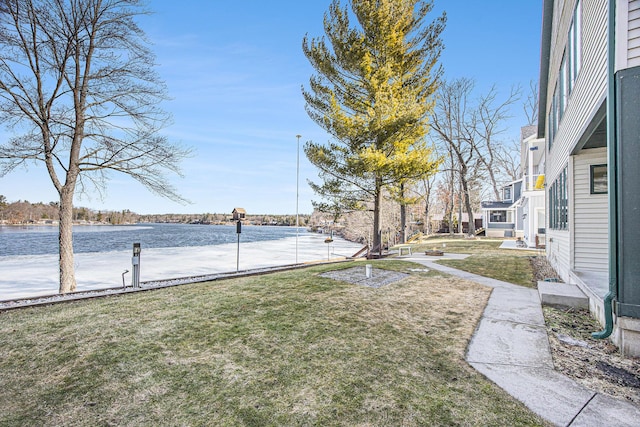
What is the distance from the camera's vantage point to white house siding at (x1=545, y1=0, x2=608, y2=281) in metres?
4.34

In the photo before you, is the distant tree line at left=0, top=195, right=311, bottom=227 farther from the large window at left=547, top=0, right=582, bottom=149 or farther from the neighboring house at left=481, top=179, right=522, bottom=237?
the neighboring house at left=481, top=179, right=522, bottom=237

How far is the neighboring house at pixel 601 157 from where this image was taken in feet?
10.9

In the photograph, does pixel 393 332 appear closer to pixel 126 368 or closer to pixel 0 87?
pixel 126 368

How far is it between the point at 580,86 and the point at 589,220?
8.60ft

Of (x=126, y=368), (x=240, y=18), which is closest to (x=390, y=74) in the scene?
(x=240, y=18)

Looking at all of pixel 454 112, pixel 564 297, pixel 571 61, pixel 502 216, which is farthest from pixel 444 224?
pixel 564 297

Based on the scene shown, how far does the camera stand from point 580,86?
18.5ft

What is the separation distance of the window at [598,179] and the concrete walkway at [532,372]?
3144 mm

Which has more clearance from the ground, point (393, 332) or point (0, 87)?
point (0, 87)

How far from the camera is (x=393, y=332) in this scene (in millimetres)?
3857

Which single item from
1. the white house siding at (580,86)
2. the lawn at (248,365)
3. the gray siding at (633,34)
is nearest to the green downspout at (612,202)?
the gray siding at (633,34)

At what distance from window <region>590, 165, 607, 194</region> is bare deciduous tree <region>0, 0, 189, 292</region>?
10943mm

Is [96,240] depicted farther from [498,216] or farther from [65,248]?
[498,216]

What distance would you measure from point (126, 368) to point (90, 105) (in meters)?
9.39
